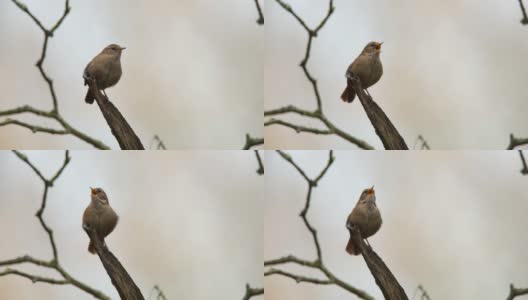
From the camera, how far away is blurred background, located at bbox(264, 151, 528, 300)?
2.37 metres

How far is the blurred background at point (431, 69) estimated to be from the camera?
2379 millimetres

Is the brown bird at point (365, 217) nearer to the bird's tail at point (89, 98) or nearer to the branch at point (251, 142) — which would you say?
the branch at point (251, 142)

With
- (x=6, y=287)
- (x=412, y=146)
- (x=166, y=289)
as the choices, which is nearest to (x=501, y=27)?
(x=412, y=146)

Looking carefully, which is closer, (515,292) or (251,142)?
(515,292)

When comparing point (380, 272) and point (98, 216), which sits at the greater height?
point (98, 216)

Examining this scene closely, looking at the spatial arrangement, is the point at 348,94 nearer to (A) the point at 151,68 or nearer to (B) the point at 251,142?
(B) the point at 251,142

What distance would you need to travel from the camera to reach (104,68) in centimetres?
238

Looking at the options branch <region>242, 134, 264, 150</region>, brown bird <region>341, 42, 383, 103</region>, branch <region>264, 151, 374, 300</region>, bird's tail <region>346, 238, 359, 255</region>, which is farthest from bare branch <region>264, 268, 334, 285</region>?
brown bird <region>341, 42, 383, 103</region>

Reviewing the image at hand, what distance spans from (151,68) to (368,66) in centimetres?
78

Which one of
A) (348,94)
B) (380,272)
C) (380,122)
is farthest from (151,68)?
(380,272)

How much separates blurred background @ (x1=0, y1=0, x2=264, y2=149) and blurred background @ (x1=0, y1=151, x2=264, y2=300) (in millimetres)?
75

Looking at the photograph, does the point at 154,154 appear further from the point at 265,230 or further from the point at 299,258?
the point at 299,258

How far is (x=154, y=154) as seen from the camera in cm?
242

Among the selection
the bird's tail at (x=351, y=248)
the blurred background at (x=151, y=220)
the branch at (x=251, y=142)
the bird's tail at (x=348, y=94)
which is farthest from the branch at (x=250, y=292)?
the bird's tail at (x=348, y=94)
